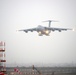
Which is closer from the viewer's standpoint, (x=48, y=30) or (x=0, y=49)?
(x=0, y=49)

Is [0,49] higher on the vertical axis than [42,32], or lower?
lower

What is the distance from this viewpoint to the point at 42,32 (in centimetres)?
4022

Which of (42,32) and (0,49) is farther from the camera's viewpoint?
(42,32)

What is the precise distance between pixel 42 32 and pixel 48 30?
1814 millimetres

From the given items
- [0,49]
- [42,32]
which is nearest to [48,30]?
[42,32]

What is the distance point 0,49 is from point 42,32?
10.3 metres

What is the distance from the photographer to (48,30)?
1624 inches

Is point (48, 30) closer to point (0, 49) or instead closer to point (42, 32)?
point (42, 32)

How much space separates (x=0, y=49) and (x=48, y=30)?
12.1m

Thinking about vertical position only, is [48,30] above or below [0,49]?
above

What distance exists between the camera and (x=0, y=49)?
3534cm
